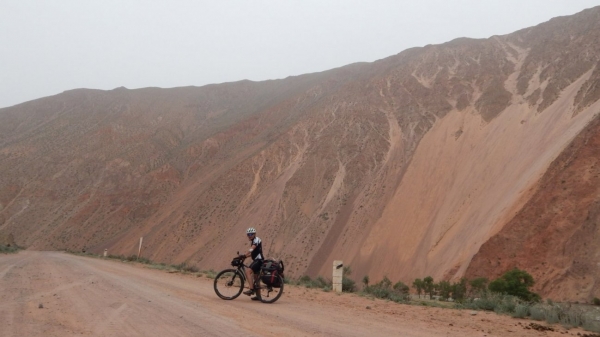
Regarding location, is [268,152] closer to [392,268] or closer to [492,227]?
[392,268]

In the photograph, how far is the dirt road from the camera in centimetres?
687

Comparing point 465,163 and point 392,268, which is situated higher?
point 465,163

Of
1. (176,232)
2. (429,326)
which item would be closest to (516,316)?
(429,326)

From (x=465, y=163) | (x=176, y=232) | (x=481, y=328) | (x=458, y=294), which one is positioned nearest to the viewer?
(x=481, y=328)

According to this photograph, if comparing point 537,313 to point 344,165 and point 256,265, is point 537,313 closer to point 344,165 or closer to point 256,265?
point 256,265

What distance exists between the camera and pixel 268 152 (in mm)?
51031

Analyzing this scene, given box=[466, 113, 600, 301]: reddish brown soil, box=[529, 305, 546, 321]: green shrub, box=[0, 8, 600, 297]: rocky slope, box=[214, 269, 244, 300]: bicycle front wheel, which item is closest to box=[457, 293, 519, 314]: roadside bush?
box=[529, 305, 546, 321]: green shrub

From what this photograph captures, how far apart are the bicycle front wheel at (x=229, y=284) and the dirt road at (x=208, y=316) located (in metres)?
0.22

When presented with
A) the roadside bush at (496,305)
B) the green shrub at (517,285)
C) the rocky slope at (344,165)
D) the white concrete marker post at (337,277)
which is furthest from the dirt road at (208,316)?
the rocky slope at (344,165)

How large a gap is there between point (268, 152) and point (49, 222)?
29.4 m

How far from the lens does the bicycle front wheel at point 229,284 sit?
10.3 m

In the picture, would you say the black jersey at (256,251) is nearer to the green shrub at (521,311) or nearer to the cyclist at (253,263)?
the cyclist at (253,263)

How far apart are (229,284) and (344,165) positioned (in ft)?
109

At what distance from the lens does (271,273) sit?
10.2 m
